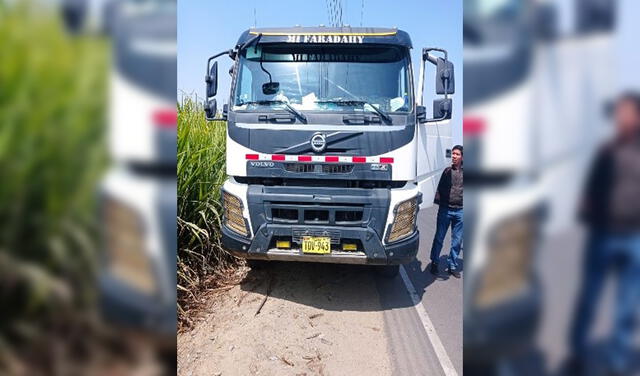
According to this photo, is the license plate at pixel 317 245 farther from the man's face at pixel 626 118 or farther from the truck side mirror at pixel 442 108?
the man's face at pixel 626 118

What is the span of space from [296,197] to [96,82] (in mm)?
2347

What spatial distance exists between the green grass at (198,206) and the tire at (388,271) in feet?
5.39

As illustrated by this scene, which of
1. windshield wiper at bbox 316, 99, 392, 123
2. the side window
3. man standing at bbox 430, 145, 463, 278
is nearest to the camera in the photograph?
windshield wiper at bbox 316, 99, 392, 123

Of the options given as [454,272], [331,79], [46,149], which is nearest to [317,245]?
[331,79]

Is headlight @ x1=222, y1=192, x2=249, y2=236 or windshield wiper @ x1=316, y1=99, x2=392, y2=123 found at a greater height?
windshield wiper @ x1=316, y1=99, x2=392, y2=123

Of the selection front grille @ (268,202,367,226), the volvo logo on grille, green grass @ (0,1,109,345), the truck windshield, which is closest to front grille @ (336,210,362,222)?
front grille @ (268,202,367,226)

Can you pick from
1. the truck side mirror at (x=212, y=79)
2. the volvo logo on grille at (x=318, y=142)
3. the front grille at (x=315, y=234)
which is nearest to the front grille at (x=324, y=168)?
the volvo logo on grille at (x=318, y=142)

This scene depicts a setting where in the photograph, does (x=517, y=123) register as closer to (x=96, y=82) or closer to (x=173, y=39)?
(x=173, y=39)

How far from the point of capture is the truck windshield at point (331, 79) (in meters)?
3.55

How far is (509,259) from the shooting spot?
119 centimetres

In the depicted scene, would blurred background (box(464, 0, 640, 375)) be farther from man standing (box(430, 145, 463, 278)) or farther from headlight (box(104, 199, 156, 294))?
man standing (box(430, 145, 463, 278))

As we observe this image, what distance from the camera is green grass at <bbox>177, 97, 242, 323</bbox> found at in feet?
12.2

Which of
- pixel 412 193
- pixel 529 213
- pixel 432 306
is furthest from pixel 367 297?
pixel 529 213

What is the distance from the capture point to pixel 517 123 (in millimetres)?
1152
